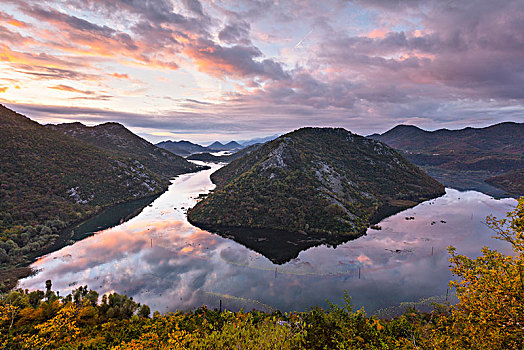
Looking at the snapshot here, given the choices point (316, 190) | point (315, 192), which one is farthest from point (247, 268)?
point (316, 190)

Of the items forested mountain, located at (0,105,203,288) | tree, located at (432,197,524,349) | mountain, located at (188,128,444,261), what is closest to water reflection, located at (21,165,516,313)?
mountain, located at (188,128,444,261)

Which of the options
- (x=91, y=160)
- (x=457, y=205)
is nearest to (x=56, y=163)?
(x=91, y=160)

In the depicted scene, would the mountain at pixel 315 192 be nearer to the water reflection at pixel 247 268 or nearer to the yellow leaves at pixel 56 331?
the water reflection at pixel 247 268

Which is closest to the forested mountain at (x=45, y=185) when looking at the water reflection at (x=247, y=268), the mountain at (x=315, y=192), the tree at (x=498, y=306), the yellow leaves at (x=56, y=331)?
the water reflection at (x=247, y=268)

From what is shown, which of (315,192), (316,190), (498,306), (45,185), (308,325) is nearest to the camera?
(498,306)

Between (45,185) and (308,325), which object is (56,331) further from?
(45,185)

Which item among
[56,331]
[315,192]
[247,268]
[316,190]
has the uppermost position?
[316,190]

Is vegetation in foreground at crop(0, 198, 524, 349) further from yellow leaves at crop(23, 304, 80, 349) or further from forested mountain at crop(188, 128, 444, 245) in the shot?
forested mountain at crop(188, 128, 444, 245)
